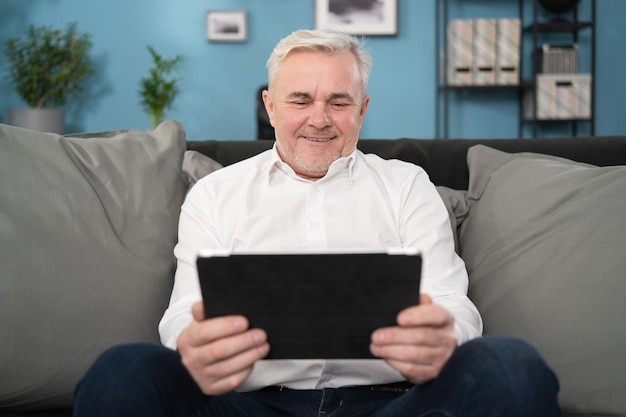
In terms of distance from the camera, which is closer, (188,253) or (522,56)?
(188,253)

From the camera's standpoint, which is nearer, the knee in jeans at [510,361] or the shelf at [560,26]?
the knee in jeans at [510,361]

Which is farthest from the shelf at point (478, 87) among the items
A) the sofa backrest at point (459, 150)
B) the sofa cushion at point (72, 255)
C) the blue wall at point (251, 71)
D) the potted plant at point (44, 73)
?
the sofa cushion at point (72, 255)

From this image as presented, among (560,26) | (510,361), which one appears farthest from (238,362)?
(560,26)

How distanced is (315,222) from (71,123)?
12.8 feet

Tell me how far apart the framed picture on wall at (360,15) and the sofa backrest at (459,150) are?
318cm

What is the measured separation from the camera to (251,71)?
495cm

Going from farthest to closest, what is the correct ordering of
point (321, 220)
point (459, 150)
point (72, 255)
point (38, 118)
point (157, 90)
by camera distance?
point (157, 90) < point (38, 118) < point (459, 150) < point (321, 220) < point (72, 255)

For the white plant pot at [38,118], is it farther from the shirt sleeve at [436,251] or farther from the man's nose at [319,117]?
the shirt sleeve at [436,251]

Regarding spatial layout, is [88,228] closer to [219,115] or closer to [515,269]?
[515,269]

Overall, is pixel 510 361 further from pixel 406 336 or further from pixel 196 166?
pixel 196 166

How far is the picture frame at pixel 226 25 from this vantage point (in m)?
4.88

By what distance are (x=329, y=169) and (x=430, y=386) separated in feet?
2.10

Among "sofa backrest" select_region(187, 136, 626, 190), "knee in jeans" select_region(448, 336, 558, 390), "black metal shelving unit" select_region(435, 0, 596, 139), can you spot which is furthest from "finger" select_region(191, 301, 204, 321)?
"black metal shelving unit" select_region(435, 0, 596, 139)

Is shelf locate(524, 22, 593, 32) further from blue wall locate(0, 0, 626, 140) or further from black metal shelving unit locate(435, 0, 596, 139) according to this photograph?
blue wall locate(0, 0, 626, 140)
